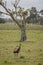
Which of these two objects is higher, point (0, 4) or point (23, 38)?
point (0, 4)

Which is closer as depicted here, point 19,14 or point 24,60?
point 24,60

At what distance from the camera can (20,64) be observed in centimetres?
1330

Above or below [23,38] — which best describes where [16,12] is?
above

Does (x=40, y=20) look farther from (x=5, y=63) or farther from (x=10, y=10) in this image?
(x=5, y=63)

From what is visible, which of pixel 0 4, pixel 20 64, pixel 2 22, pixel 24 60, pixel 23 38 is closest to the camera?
pixel 20 64

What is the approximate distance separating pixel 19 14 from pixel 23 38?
2.64 metres

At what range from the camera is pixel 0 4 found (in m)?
27.4

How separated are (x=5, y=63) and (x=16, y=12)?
15.7m

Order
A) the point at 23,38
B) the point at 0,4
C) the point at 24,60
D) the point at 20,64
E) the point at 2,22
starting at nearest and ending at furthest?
1. the point at 20,64
2. the point at 24,60
3. the point at 0,4
4. the point at 23,38
5. the point at 2,22

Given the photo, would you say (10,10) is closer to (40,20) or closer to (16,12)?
(16,12)

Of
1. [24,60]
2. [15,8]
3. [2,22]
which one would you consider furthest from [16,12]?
[2,22]

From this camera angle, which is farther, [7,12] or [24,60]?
[7,12]

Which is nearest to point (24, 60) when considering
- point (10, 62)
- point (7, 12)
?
point (10, 62)

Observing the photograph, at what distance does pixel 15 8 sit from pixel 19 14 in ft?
3.51
